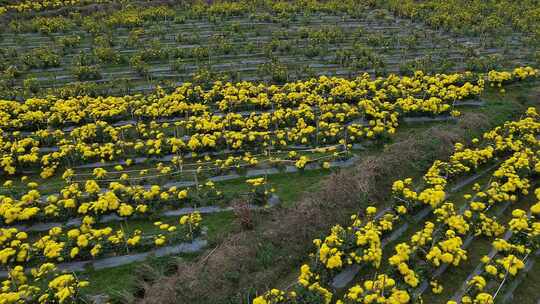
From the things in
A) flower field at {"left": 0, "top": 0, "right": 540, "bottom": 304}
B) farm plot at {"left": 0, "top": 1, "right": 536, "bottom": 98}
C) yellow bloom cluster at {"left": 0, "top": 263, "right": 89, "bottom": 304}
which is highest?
farm plot at {"left": 0, "top": 1, "right": 536, "bottom": 98}

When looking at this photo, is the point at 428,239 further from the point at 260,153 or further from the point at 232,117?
the point at 232,117

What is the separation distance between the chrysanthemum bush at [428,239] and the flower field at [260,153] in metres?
0.04

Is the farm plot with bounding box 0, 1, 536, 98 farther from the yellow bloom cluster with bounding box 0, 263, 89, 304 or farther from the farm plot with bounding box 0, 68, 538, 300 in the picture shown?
the yellow bloom cluster with bounding box 0, 263, 89, 304

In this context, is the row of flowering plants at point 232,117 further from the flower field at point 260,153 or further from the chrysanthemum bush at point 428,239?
the chrysanthemum bush at point 428,239

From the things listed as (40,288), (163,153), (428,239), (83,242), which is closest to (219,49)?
(163,153)

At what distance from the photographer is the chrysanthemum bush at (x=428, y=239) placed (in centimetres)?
755

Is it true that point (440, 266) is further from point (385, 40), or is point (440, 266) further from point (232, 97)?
point (385, 40)

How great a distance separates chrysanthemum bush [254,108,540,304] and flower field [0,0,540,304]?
0.04 meters

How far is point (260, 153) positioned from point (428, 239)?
5.66 metres

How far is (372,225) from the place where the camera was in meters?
8.73

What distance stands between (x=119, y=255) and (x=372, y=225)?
5646 millimetres

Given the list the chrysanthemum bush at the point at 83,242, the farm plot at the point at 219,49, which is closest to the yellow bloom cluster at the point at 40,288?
the chrysanthemum bush at the point at 83,242

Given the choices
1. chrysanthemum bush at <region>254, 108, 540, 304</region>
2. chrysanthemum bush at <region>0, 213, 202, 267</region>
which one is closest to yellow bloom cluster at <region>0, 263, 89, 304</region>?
chrysanthemum bush at <region>0, 213, 202, 267</region>

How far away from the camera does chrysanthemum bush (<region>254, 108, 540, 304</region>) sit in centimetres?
755
